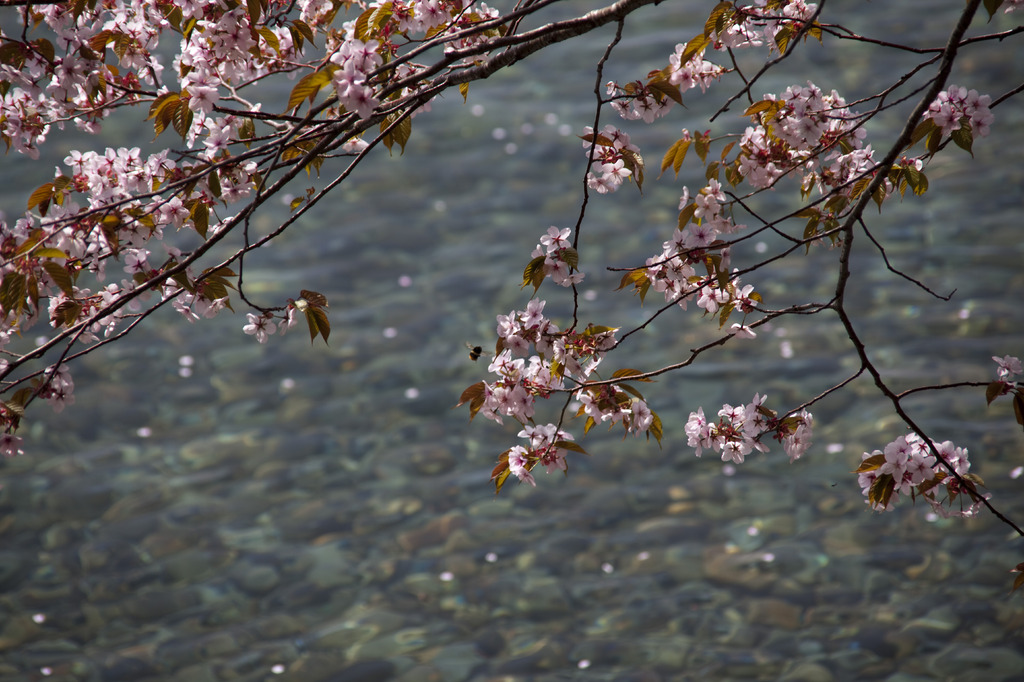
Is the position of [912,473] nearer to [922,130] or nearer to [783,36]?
[922,130]

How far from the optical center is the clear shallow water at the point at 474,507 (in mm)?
3266

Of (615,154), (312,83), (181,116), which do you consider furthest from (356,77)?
(615,154)

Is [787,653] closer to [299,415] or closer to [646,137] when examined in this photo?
[299,415]

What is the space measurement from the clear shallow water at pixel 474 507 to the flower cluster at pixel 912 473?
1.67m

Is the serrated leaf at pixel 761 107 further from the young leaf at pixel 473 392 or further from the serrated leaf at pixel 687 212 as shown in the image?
the young leaf at pixel 473 392

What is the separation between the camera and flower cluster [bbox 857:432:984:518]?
158 cm

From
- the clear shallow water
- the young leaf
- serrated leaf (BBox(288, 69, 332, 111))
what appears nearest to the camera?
serrated leaf (BBox(288, 69, 332, 111))

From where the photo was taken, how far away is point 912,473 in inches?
62.6

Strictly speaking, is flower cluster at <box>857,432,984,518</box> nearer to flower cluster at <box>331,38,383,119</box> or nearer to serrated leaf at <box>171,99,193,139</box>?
flower cluster at <box>331,38,383,119</box>

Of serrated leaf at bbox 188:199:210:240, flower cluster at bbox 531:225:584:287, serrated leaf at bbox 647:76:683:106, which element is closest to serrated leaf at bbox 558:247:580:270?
flower cluster at bbox 531:225:584:287

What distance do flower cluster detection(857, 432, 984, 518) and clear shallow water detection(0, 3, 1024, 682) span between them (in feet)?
5.50

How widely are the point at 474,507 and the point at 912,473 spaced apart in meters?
2.52

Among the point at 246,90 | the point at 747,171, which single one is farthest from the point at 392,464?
the point at 246,90

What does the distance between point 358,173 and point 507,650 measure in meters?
3.77
